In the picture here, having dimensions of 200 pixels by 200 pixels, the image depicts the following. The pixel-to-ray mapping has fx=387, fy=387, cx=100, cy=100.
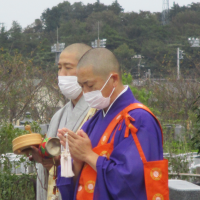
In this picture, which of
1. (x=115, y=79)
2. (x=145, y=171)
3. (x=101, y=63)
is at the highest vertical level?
(x=101, y=63)

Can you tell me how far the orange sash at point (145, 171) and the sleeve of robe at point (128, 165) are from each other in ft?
0.10

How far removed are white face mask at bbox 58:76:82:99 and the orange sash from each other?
39.7 inches

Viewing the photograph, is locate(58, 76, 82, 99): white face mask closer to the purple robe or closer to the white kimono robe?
the white kimono robe

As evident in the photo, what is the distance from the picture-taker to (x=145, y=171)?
2102 mm

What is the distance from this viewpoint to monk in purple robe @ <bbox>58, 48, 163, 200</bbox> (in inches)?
83.3

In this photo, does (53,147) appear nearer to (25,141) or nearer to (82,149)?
(25,141)

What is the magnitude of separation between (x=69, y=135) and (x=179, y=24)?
154 ft

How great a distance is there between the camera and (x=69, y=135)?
7.47 ft

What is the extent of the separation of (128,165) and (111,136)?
267 mm

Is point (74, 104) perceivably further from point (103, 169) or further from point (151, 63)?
point (151, 63)

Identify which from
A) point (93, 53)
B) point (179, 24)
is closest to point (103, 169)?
point (93, 53)

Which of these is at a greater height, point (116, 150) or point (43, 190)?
point (116, 150)

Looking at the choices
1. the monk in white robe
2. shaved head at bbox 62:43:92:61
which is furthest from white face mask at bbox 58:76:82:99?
shaved head at bbox 62:43:92:61

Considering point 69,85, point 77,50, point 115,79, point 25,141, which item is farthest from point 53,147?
point 77,50
